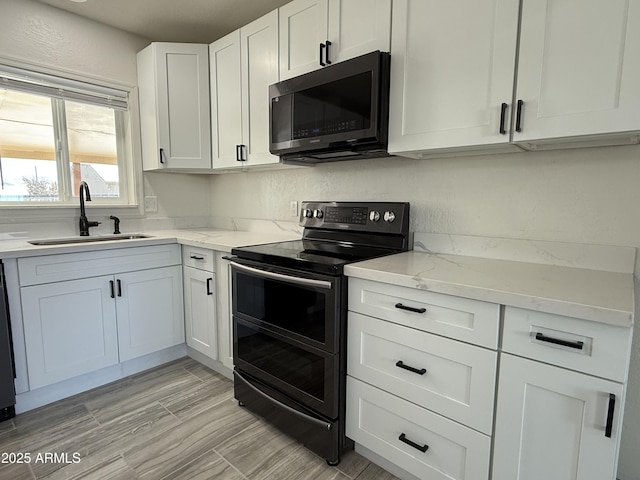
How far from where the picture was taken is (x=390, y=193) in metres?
1.96

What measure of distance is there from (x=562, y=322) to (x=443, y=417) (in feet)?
1.77

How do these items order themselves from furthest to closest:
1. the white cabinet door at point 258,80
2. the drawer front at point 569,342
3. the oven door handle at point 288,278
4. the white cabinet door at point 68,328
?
the white cabinet door at point 258,80 < the white cabinet door at point 68,328 < the oven door handle at point 288,278 < the drawer front at point 569,342

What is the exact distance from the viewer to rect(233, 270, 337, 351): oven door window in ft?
4.75

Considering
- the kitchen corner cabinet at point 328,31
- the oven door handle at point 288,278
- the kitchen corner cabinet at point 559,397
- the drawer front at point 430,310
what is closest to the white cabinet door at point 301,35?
the kitchen corner cabinet at point 328,31

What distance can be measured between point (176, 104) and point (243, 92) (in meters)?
0.63

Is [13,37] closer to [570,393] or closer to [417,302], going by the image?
[417,302]

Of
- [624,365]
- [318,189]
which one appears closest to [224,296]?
[318,189]

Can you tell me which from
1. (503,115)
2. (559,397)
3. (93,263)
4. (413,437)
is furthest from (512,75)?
(93,263)

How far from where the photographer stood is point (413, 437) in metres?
1.32

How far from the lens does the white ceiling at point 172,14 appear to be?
225cm

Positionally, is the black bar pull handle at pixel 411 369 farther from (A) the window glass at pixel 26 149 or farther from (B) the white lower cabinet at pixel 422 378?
(A) the window glass at pixel 26 149

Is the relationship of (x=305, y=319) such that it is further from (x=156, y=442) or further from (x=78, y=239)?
(x=78, y=239)

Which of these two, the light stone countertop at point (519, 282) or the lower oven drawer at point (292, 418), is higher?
the light stone countertop at point (519, 282)

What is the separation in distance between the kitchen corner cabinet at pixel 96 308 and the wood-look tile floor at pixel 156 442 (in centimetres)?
24
